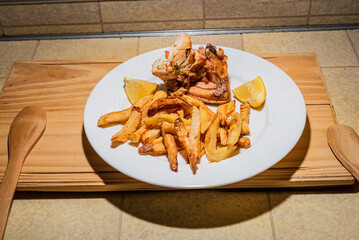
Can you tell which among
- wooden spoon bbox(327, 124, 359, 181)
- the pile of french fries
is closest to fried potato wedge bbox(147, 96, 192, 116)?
the pile of french fries

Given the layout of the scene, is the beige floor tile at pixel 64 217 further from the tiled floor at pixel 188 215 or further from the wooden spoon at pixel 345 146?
the wooden spoon at pixel 345 146

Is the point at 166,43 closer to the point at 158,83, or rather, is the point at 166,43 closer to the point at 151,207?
the point at 158,83

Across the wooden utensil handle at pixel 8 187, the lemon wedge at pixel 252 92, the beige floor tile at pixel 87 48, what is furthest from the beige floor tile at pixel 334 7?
the wooden utensil handle at pixel 8 187

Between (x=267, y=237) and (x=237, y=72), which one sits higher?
(x=237, y=72)

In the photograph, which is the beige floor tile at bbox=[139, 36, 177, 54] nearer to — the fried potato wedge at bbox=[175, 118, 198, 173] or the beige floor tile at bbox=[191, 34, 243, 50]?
the beige floor tile at bbox=[191, 34, 243, 50]

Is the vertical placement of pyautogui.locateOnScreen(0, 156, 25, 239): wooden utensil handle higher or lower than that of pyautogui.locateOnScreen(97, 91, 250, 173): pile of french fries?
lower

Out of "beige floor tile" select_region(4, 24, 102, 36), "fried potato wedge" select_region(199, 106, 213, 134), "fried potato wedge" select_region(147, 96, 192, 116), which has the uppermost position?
"fried potato wedge" select_region(147, 96, 192, 116)

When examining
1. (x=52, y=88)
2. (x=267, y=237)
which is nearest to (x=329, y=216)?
(x=267, y=237)
